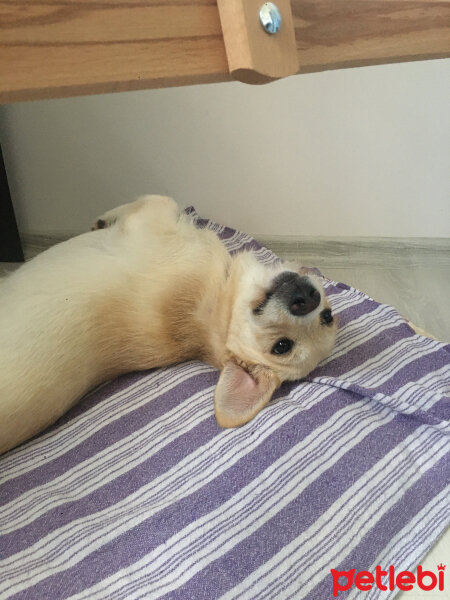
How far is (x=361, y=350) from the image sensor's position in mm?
1979

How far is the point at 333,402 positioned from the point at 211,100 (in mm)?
1539

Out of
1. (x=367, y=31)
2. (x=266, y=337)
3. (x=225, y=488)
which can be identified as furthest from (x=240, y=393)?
(x=367, y=31)

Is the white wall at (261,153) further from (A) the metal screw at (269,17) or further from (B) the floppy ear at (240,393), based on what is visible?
(A) the metal screw at (269,17)

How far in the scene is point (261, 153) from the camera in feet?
8.56

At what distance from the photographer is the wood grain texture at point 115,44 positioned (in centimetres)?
70

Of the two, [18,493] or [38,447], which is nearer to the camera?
[18,493]

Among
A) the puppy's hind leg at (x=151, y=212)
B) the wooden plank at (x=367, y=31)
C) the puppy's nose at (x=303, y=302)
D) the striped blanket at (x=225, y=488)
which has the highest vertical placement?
the wooden plank at (x=367, y=31)

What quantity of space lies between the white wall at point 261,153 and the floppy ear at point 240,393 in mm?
1264

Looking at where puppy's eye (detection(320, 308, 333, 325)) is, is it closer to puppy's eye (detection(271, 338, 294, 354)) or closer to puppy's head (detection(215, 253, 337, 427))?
puppy's head (detection(215, 253, 337, 427))

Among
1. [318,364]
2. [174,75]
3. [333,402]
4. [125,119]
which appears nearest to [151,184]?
[125,119]

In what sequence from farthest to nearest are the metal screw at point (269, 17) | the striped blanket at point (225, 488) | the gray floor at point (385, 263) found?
1. the gray floor at point (385, 263)
2. the striped blanket at point (225, 488)
3. the metal screw at point (269, 17)

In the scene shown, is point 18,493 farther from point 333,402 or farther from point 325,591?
point 333,402
